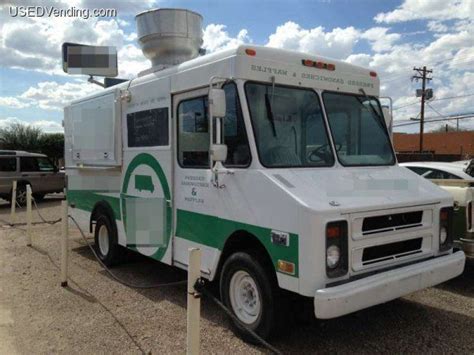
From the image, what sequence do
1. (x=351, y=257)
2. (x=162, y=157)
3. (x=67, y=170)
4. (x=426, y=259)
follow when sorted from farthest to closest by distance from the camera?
(x=67, y=170)
(x=162, y=157)
(x=426, y=259)
(x=351, y=257)

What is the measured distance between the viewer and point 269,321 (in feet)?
13.2

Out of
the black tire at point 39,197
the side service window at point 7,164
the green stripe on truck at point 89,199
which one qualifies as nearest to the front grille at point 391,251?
the green stripe on truck at point 89,199

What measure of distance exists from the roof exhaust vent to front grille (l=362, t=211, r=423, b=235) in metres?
3.81

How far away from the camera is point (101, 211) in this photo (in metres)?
7.36

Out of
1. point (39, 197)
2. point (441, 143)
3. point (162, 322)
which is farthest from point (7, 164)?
point (441, 143)

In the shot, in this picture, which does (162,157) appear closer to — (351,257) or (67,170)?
(351,257)

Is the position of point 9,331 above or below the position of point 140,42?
below

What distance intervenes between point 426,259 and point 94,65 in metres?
6.66

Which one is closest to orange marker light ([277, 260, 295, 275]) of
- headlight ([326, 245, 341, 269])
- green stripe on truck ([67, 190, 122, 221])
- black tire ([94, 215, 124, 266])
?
headlight ([326, 245, 341, 269])

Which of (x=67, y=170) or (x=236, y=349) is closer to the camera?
(x=236, y=349)

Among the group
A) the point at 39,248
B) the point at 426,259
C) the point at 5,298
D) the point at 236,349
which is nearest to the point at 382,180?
the point at 426,259

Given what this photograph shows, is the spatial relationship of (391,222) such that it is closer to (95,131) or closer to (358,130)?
(358,130)

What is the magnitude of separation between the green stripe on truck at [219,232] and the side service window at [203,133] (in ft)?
1.89

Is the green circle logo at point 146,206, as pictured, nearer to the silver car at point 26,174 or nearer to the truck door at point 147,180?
the truck door at point 147,180
